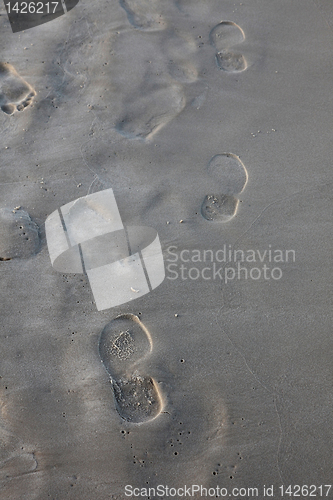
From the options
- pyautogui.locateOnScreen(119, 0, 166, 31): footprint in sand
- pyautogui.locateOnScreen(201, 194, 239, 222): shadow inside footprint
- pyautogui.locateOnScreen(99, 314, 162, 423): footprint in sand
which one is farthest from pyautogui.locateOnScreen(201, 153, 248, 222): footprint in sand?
pyautogui.locateOnScreen(119, 0, 166, 31): footprint in sand

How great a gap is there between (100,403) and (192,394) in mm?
792

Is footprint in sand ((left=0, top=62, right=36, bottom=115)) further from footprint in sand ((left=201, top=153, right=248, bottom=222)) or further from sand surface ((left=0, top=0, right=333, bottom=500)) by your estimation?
footprint in sand ((left=201, top=153, right=248, bottom=222))

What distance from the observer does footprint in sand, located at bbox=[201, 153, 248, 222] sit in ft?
10.7

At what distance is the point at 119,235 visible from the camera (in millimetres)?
3230

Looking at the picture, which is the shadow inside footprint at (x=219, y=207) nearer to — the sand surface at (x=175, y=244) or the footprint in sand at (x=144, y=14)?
the sand surface at (x=175, y=244)

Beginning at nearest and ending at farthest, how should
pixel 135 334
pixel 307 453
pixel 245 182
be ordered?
pixel 307 453 → pixel 135 334 → pixel 245 182

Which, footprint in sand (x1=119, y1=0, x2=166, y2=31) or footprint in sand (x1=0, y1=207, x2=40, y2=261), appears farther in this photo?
footprint in sand (x1=119, y1=0, x2=166, y2=31)

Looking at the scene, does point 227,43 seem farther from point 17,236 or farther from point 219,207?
point 17,236

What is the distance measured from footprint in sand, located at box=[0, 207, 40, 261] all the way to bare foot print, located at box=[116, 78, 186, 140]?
4.19ft

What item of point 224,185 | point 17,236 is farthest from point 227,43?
point 17,236

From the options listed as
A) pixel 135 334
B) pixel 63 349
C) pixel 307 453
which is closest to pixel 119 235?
pixel 135 334

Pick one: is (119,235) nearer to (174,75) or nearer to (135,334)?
(135,334)

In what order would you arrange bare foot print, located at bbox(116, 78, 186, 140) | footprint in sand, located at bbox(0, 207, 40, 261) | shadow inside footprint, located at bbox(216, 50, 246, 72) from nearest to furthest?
footprint in sand, located at bbox(0, 207, 40, 261) → bare foot print, located at bbox(116, 78, 186, 140) → shadow inside footprint, located at bbox(216, 50, 246, 72)

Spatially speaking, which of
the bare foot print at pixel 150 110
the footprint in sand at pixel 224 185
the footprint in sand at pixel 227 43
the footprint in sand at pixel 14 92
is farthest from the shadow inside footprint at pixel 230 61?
the footprint in sand at pixel 14 92
